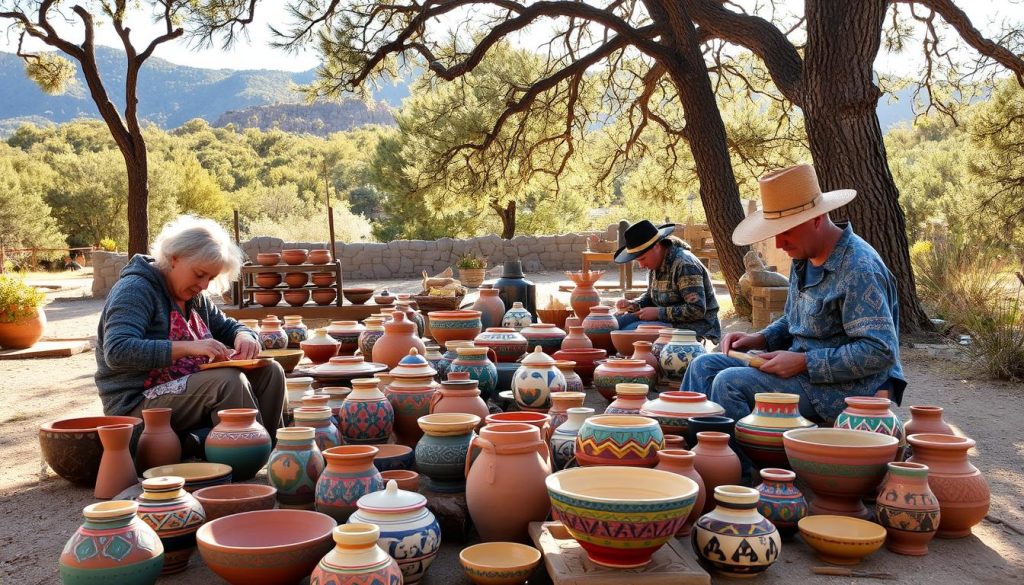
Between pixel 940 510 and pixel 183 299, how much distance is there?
2867mm

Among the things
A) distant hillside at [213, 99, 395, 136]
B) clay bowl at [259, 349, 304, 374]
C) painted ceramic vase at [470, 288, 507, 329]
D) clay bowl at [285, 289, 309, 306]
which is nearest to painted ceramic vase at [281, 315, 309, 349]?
clay bowl at [259, 349, 304, 374]

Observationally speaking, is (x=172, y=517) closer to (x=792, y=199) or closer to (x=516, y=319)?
(x=792, y=199)

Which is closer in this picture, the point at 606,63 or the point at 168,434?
the point at 168,434

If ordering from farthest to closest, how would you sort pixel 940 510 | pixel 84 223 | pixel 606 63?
pixel 84 223 < pixel 606 63 < pixel 940 510

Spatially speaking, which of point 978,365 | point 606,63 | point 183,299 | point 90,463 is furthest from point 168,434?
point 606,63

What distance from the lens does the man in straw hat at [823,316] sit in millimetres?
2891

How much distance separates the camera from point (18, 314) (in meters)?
7.66

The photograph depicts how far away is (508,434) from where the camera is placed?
235cm

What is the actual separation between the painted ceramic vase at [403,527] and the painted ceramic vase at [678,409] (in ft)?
3.20

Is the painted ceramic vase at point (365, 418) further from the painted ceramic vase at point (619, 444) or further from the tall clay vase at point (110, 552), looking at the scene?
the tall clay vase at point (110, 552)

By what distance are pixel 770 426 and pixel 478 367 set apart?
137 centimetres

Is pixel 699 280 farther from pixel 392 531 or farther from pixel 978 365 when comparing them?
pixel 392 531

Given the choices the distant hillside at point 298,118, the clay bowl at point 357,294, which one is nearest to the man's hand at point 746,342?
the clay bowl at point 357,294

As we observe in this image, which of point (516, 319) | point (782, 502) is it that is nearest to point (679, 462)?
point (782, 502)
